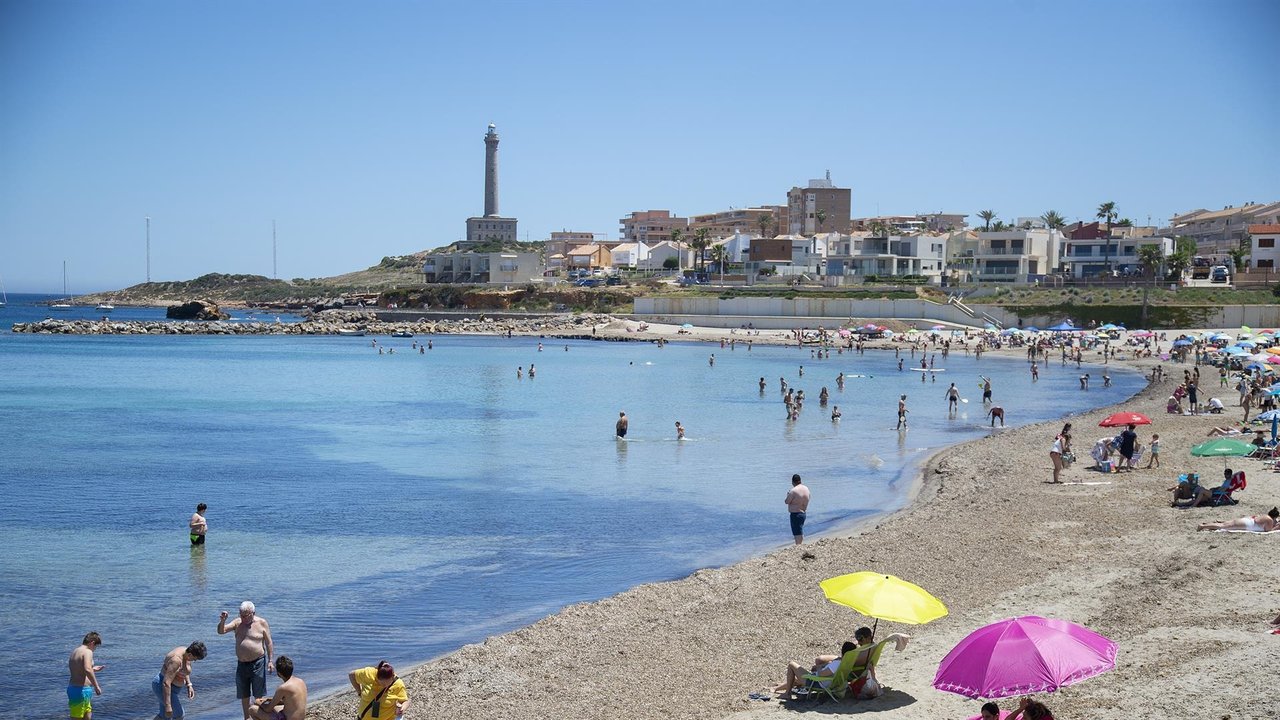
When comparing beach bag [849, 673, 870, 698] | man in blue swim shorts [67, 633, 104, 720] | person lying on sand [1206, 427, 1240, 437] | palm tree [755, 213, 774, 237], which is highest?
palm tree [755, 213, 774, 237]

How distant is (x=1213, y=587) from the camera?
1218 cm

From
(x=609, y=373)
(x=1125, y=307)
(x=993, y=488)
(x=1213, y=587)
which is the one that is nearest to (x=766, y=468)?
(x=993, y=488)

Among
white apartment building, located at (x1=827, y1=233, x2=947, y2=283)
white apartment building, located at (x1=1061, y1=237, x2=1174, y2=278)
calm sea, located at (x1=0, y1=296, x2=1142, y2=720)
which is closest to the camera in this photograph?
calm sea, located at (x1=0, y1=296, x2=1142, y2=720)

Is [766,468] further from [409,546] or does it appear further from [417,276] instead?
[417,276]

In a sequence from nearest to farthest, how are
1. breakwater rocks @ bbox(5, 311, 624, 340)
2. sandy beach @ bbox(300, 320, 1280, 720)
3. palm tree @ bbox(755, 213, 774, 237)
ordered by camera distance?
sandy beach @ bbox(300, 320, 1280, 720) → breakwater rocks @ bbox(5, 311, 624, 340) → palm tree @ bbox(755, 213, 774, 237)

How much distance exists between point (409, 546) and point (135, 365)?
58695mm

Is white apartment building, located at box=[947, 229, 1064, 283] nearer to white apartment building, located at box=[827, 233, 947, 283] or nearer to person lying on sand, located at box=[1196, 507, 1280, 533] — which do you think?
white apartment building, located at box=[827, 233, 947, 283]

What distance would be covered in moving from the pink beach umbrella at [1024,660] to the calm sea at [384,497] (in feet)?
23.0

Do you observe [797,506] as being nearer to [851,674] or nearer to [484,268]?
[851,674]

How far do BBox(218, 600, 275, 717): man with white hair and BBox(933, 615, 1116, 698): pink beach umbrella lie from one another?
266 inches

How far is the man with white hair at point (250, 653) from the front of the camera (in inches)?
425

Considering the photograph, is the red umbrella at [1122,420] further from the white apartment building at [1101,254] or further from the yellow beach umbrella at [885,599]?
the white apartment building at [1101,254]

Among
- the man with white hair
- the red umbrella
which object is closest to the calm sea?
the man with white hair

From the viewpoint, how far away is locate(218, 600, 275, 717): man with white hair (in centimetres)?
1080
